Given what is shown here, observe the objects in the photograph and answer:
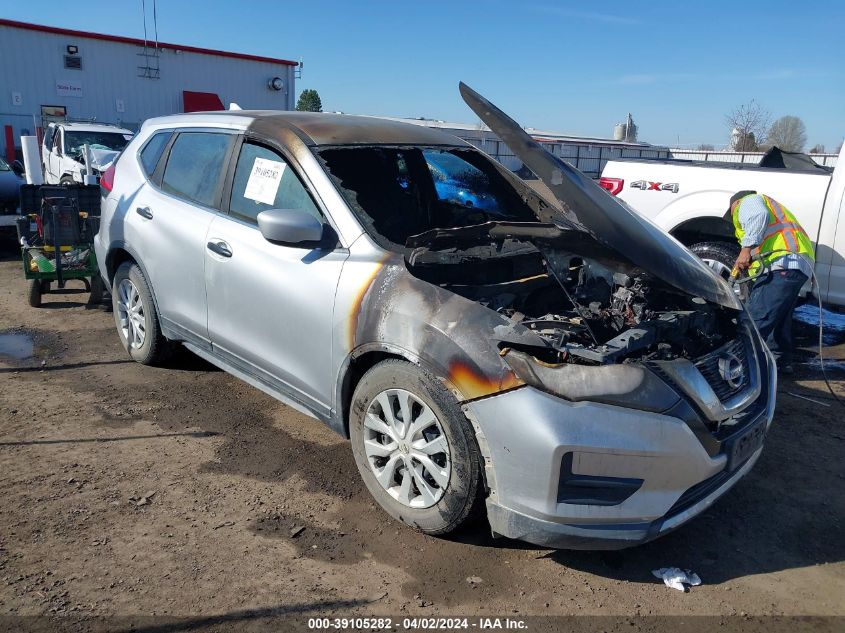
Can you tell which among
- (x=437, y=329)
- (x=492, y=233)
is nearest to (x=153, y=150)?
(x=492, y=233)

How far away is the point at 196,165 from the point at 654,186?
15.0 feet

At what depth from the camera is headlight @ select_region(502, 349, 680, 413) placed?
2588 mm

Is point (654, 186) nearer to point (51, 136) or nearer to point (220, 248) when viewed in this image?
point (220, 248)

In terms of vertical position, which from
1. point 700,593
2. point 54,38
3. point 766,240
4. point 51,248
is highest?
point 54,38

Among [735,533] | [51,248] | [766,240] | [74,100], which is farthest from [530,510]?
[74,100]

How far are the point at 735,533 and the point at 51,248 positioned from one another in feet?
20.8

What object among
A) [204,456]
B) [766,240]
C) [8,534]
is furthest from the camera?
[766,240]

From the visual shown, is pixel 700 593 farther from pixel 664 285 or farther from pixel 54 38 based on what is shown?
pixel 54 38

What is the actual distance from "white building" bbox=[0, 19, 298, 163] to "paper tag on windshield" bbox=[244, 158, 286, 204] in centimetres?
1890

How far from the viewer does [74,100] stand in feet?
73.6

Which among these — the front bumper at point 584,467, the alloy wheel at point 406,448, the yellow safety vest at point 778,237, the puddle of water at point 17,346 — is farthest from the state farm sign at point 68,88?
the front bumper at point 584,467

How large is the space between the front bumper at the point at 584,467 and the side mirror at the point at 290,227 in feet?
3.83

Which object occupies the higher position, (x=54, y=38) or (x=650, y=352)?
(x=54, y=38)

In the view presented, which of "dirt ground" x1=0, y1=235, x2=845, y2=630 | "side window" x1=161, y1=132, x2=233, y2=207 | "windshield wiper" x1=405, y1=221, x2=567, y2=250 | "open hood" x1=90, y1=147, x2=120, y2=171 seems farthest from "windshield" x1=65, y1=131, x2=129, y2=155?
"windshield wiper" x1=405, y1=221, x2=567, y2=250
